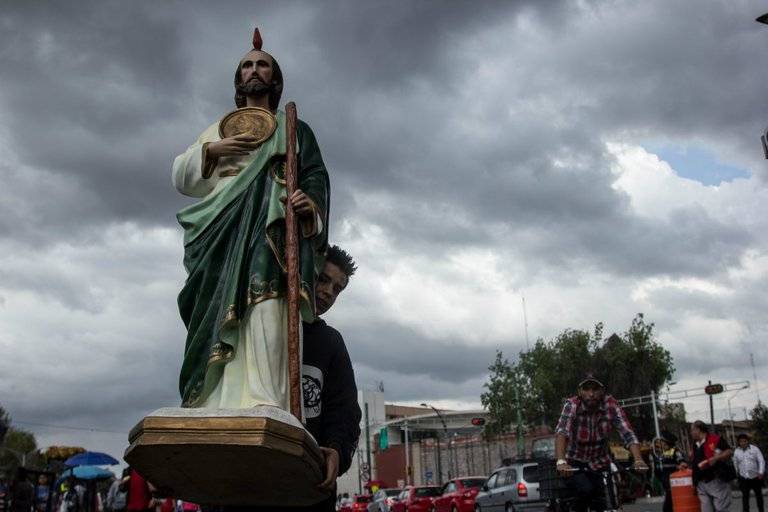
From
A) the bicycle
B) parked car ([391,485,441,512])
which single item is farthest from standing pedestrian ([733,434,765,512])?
parked car ([391,485,441,512])

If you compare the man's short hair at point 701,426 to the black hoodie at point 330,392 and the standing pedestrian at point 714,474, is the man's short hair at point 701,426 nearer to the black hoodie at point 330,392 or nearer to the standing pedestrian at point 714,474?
the standing pedestrian at point 714,474

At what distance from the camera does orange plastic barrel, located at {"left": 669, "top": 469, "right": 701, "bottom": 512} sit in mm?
10750

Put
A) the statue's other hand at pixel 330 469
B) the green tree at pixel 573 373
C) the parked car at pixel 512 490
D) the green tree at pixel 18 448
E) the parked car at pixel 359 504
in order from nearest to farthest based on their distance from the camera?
1. the statue's other hand at pixel 330 469
2. the parked car at pixel 512 490
3. the parked car at pixel 359 504
4. the green tree at pixel 573 373
5. the green tree at pixel 18 448

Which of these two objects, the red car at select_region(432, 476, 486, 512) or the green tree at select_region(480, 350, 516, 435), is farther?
the green tree at select_region(480, 350, 516, 435)

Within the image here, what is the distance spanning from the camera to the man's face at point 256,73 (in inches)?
151

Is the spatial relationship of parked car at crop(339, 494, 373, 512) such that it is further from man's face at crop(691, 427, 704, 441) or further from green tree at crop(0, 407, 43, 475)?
green tree at crop(0, 407, 43, 475)

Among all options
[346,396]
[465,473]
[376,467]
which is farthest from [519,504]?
[376,467]

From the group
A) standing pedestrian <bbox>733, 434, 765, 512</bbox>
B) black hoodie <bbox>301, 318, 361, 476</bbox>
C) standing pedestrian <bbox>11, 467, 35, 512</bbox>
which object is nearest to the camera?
Result: black hoodie <bbox>301, 318, 361, 476</bbox>

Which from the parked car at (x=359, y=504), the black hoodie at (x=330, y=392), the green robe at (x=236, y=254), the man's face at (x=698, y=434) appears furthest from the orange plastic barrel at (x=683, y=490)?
the parked car at (x=359, y=504)

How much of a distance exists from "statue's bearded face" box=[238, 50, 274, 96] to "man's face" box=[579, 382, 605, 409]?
4751 millimetres

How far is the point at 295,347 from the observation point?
10.1ft

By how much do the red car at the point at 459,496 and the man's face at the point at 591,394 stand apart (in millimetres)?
17575

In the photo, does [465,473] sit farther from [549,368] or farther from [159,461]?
[159,461]

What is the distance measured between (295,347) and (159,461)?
2.09 ft
